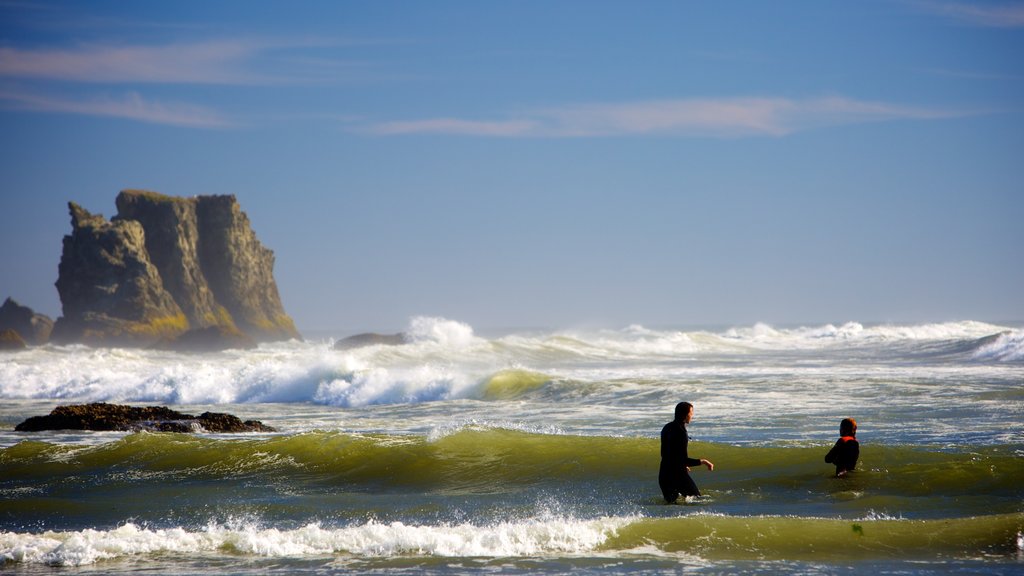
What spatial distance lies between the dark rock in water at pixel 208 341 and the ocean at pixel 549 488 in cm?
5859

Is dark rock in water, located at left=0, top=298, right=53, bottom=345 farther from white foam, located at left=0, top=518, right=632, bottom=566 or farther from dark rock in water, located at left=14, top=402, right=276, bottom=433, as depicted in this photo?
white foam, located at left=0, top=518, right=632, bottom=566

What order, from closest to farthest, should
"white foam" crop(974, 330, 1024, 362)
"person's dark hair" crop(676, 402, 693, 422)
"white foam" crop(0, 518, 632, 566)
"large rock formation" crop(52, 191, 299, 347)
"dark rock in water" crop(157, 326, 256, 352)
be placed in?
"white foam" crop(0, 518, 632, 566) < "person's dark hair" crop(676, 402, 693, 422) < "white foam" crop(974, 330, 1024, 362) < "dark rock in water" crop(157, 326, 256, 352) < "large rock formation" crop(52, 191, 299, 347)

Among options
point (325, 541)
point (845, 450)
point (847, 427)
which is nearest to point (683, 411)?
point (847, 427)

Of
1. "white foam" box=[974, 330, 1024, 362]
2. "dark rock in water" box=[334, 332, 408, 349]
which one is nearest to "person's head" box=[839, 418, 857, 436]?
"white foam" box=[974, 330, 1024, 362]

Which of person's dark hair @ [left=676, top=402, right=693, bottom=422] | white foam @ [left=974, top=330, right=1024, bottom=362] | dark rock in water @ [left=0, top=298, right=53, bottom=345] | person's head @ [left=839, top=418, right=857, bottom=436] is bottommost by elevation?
person's head @ [left=839, top=418, right=857, bottom=436]

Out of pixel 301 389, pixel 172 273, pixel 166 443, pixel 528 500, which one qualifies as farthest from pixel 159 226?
pixel 528 500

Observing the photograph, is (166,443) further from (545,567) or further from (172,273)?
(172,273)

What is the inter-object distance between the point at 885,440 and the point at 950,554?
699 centimetres

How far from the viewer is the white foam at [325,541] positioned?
9930mm

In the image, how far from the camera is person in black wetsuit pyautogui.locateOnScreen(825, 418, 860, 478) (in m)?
12.5

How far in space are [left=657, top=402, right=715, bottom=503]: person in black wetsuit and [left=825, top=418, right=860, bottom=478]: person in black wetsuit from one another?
194cm

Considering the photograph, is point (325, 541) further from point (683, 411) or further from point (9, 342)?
point (9, 342)

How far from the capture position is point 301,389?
31.3 meters

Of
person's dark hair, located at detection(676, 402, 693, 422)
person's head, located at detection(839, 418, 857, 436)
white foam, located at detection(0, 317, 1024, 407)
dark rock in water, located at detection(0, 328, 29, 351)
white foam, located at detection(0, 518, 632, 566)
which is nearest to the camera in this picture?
white foam, located at detection(0, 518, 632, 566)
